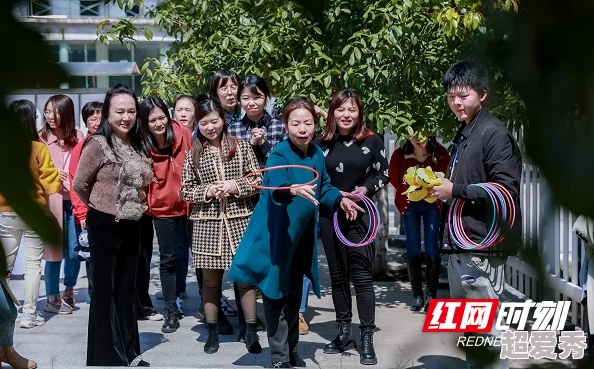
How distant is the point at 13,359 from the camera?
5133mm

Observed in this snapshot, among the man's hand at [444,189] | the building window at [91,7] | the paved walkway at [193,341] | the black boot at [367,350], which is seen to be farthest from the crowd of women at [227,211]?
the building window at [91,7]

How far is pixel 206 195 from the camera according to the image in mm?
5477

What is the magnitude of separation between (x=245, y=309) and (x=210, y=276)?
321mm

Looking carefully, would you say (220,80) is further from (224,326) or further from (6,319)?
(6,319)

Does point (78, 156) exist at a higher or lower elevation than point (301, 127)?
lower

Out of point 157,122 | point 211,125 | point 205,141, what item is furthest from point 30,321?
point 211,125

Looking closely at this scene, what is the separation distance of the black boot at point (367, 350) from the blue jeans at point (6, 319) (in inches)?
83.9

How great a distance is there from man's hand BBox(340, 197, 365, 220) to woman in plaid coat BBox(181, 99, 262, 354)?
59cm

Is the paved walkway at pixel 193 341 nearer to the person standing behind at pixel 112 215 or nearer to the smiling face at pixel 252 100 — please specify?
the person standing behind at pixel 112 215

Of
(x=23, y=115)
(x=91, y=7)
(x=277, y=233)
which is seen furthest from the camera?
(x=277, y=233)

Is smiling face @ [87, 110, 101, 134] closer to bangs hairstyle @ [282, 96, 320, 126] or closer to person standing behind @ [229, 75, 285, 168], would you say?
person standing behind @ [229, 75, 285, 168]

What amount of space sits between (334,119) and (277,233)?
110 centimetres

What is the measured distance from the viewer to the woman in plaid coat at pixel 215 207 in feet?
18.2

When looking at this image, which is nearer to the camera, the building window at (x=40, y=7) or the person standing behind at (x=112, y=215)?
the building window at (x=40, y=7)
